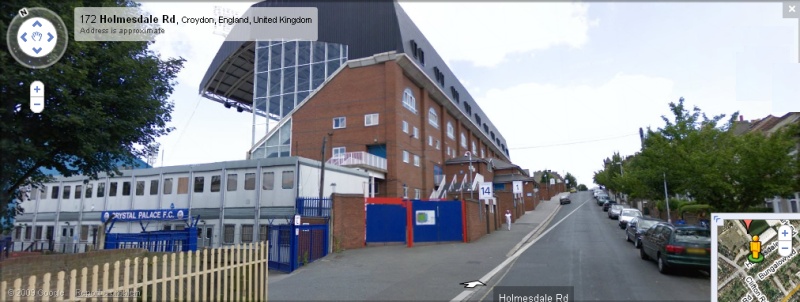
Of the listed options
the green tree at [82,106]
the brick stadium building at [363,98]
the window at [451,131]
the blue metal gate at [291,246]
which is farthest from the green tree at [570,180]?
the green tree at [82,106]

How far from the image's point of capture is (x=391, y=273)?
12.5 metres

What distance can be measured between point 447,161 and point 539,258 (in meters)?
32.3

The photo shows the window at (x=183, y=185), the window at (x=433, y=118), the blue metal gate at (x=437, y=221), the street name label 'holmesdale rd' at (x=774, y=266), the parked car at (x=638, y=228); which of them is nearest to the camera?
the street name label 'holmesdale rd' at (x=774, y=266)

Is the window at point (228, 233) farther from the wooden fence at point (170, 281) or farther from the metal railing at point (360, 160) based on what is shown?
the wooden fence at point (170, 281)

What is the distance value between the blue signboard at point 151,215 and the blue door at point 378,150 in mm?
15233

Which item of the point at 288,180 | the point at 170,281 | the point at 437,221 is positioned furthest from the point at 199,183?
the point at 170,281

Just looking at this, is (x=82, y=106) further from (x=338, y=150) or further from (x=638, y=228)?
(x=338, y=150)

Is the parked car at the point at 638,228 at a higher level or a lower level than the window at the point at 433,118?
lower

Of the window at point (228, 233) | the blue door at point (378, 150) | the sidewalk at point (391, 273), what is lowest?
the sidewalk at point (391, 273)

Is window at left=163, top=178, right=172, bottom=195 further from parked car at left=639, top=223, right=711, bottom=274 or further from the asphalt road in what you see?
parked car at left=639, top=223, right=711, bottom=274

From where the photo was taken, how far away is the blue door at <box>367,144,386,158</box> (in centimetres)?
3619

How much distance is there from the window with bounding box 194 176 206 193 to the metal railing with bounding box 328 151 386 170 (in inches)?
402

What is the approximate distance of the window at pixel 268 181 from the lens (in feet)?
80.9

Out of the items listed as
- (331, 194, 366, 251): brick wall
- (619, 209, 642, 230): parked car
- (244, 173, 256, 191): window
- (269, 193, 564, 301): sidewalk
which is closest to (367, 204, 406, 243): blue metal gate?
(331, 194, 366, 251): brick wall
